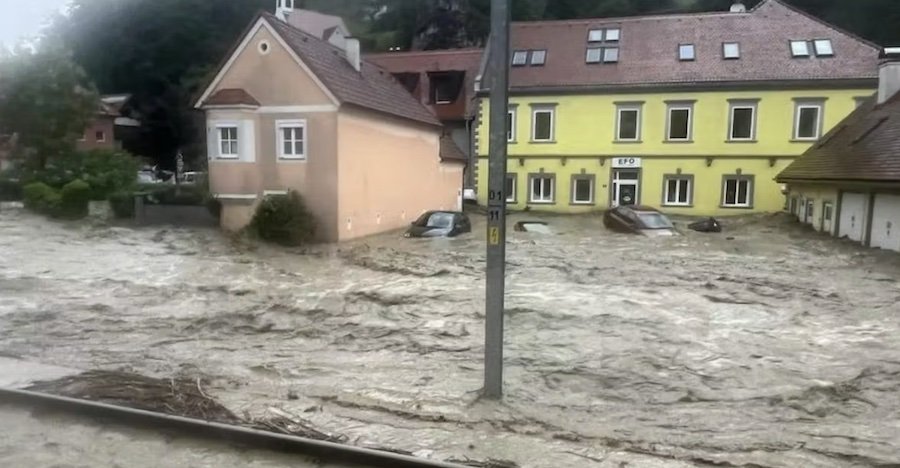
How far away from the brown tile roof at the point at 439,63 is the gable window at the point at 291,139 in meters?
21.5

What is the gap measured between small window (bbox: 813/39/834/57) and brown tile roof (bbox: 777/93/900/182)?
414 cm

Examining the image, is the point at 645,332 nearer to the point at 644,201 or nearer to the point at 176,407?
the point at 176,407

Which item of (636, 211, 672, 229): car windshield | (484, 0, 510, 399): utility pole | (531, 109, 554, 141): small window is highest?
(531, 109, 554, 141): small window

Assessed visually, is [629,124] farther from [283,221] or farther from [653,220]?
[283,221]

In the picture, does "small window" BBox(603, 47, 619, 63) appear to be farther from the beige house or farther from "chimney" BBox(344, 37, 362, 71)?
the beige house

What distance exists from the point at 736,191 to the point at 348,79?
869 inches

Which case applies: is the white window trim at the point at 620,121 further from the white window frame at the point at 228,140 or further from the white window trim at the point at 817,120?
the white window frame at the point at 228,140

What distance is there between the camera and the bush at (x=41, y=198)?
28.7 m

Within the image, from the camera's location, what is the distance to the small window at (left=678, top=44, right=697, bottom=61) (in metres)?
36.9

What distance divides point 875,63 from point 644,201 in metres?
13.1

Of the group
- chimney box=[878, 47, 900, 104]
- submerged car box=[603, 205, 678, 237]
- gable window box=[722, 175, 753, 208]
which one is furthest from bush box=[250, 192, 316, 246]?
chimney box=[878, 47, 900, 104]

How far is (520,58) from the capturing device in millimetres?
39750

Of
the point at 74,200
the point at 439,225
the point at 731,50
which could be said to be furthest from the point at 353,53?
the point at 731,50

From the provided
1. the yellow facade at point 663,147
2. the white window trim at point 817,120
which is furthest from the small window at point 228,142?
the white window trim at point 817,120
